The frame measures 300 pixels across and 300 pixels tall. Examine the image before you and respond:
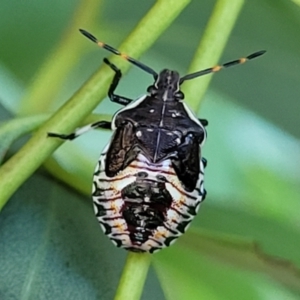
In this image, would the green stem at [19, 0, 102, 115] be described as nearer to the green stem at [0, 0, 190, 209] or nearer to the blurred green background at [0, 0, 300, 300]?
the blurred green background at [0, 0, 300, 300]

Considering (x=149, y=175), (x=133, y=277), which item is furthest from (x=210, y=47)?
(x=133, y=277)

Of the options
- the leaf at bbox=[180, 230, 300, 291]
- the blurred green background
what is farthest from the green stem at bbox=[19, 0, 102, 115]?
the leaf at bbox=[180, 230, 300, 291]

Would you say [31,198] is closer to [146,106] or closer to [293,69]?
[146,106]

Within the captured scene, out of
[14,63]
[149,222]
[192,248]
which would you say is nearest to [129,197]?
[149,222]

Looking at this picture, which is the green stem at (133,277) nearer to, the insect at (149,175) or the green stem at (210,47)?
the insect at (149,175)

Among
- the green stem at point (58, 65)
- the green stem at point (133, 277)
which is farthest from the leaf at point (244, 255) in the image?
the green stem at point (58, 65)

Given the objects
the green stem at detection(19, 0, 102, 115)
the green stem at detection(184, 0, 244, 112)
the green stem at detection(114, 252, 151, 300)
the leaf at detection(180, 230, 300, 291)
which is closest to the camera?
the green stem at detection(114, 252, 151, 300)
